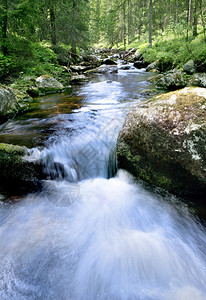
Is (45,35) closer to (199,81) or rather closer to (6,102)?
(6,102)

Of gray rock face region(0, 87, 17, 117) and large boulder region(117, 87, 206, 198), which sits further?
gray rock face region(0, 87, 17, 117)

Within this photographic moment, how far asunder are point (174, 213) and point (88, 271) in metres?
1.53

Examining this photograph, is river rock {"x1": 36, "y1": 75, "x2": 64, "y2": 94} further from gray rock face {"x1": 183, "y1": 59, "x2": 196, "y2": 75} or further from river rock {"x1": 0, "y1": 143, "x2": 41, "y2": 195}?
gray rock face {"x1": 183, "y1": 59, "x2": 196, "y2": 75}

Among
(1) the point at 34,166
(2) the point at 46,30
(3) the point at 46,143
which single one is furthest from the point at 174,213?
(2) the point at 46,30

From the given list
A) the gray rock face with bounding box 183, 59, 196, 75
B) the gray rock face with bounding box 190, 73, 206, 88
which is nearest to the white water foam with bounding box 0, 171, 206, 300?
the gray rock face with bounding box 190, 73, 206, 88

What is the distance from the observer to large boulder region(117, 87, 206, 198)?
8.49 feet

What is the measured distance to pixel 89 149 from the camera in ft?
13.5

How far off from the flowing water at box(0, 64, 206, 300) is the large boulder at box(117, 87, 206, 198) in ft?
1.11

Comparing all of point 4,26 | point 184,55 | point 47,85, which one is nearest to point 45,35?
point 4,26

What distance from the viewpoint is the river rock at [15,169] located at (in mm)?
3227

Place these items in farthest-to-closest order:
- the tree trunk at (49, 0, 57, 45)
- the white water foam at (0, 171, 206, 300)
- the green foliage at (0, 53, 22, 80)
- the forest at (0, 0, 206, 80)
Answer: the tree trunk at (49, 0, 57, 45) → the forest at (0, 0, 206, 80) → the green foliage at (0, 53, 22, 80) → the white water foam at (0, 171, 206, 300)

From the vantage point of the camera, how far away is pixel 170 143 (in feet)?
9.04

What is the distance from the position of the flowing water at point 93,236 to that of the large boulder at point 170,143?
337 mm

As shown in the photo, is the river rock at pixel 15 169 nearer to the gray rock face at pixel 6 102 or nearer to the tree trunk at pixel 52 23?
the gray rock face at pixel 6 102
